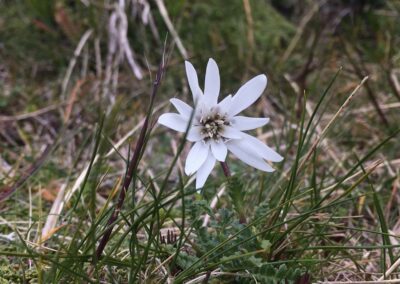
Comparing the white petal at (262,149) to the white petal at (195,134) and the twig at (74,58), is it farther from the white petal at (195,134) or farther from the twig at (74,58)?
the twig at (74,58)

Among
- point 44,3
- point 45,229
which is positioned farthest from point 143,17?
point 45,229

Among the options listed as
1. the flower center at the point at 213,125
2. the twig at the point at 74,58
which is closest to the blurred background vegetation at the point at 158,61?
the twig at the point at 74,58

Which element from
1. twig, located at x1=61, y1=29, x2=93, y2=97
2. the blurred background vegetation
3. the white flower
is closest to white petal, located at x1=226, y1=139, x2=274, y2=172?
the white flower

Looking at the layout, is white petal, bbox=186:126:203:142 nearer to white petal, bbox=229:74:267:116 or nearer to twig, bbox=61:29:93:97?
white petal, bbox=229:74:267:116

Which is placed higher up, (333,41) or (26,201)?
(333,41)

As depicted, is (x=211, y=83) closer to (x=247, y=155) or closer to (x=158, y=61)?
(x=247, y=155)

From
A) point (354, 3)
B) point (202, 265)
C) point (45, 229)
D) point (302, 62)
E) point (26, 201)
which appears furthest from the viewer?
point (354, 3)

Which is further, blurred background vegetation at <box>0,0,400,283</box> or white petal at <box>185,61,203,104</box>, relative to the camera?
blurred background vegetation at <box>0,0,400,283</box>

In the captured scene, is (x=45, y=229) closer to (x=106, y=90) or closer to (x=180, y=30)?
(x=106, y=90)
